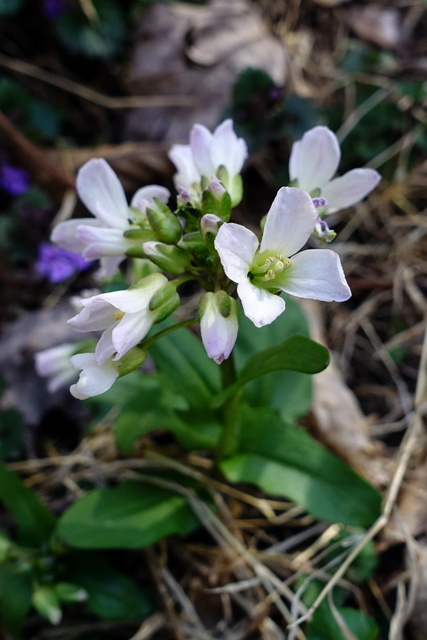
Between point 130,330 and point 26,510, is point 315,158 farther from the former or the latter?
point 26,510

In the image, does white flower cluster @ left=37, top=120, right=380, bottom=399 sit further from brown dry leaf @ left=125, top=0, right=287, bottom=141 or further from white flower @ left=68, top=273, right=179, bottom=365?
brown dry leaf @ left=125, top=0, right=287, bottom=141

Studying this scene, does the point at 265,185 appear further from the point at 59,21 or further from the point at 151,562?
the point at 151,562

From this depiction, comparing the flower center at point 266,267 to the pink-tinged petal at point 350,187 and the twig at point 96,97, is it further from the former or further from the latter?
A: the twig at point 96,97

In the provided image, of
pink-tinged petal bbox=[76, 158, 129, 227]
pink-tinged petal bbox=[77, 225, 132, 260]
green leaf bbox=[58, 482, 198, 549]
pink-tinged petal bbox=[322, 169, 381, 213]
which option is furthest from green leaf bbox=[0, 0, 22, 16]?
green leaf bbox=[58, 482, 198, 549]

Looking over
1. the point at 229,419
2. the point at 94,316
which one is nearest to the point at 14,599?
the point at 229,419

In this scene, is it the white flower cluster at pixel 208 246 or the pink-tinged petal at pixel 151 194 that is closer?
the white flower cluster at pixel 208 246

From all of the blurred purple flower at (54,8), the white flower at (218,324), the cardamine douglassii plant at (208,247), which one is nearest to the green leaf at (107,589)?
the cardamine douglassii plant at (208,247)

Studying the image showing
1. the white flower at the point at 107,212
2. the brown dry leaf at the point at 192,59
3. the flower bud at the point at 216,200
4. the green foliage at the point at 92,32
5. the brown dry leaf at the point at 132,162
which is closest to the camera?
the flower bud at the point at 216,200
